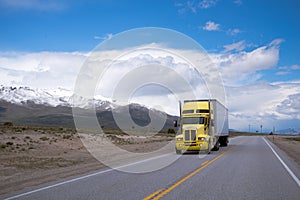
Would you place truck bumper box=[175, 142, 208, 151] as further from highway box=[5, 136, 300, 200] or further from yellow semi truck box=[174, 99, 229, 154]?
highway box=[5, 136, 300, 200]

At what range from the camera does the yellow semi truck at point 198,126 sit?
25812mm

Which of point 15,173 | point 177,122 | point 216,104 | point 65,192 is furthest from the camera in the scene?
point 216,104

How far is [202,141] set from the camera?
84.5 feet

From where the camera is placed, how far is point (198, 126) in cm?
2648

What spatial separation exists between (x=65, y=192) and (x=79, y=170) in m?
5.72

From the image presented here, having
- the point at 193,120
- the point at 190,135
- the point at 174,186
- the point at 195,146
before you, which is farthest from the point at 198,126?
the point at 174,186

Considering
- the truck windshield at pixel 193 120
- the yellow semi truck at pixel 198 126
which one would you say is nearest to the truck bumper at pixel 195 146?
the yellow semi truck at pixel 198 126

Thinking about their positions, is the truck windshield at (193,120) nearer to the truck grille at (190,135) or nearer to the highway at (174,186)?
the truck grille at (190,135)

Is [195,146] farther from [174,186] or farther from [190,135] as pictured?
[174,186]

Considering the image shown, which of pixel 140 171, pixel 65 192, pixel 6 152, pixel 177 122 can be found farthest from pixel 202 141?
pixel 65 192

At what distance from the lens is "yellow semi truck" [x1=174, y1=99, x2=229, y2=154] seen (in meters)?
25.8

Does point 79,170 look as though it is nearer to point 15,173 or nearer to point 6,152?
point 15,173

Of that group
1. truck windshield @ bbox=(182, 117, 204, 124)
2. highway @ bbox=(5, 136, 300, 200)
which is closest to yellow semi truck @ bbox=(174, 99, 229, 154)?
truck windshield @ bbox=(182, 117, 204, 124)

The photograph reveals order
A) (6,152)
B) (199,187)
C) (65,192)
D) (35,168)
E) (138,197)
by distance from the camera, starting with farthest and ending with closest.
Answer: (6,152), (35,168), (199,187), (65,192), (138,197)
